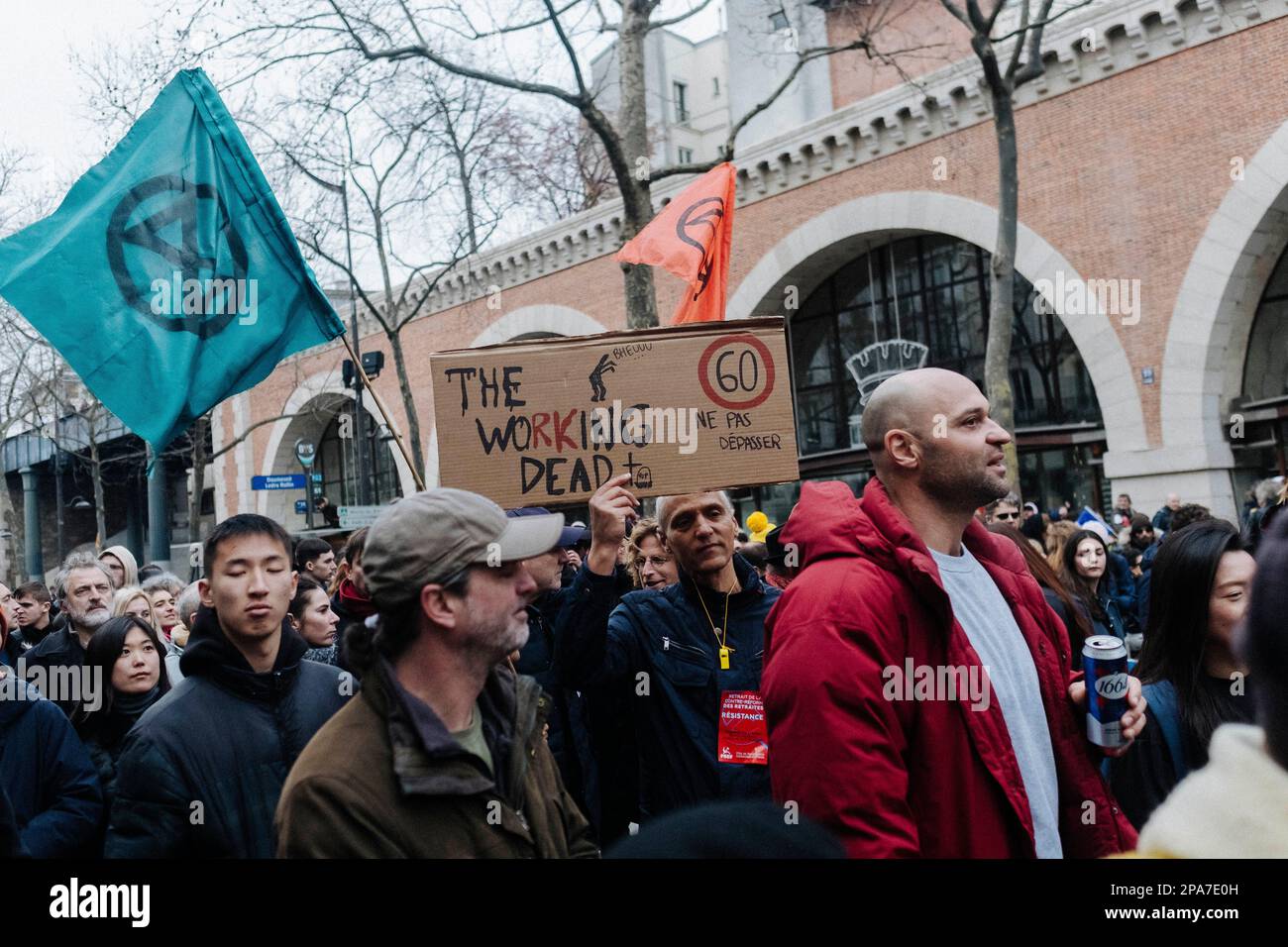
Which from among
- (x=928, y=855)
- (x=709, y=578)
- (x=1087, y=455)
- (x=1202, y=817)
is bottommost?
(x=928, y=855)

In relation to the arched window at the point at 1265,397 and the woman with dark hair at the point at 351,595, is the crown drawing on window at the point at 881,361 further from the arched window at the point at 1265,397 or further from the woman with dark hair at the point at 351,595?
the woman with dark hair at the point at 351,595

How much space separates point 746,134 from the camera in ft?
140

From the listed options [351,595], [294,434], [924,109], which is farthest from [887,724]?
[294,434]

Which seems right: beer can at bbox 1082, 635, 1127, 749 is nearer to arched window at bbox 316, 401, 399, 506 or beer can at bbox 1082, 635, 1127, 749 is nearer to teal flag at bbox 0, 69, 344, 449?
teal flag at bbox 0, 69, 344, 449

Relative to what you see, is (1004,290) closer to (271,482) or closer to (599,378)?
(599,378)

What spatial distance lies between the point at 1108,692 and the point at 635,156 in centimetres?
1054

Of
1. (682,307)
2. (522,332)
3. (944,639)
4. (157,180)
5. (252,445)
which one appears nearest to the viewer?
(944,639)

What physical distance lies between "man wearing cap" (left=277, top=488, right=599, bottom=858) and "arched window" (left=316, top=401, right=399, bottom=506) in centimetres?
3404

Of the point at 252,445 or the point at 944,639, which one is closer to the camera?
the point at 944,639

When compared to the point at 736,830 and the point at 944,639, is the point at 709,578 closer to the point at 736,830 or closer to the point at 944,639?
the point at 944,639
